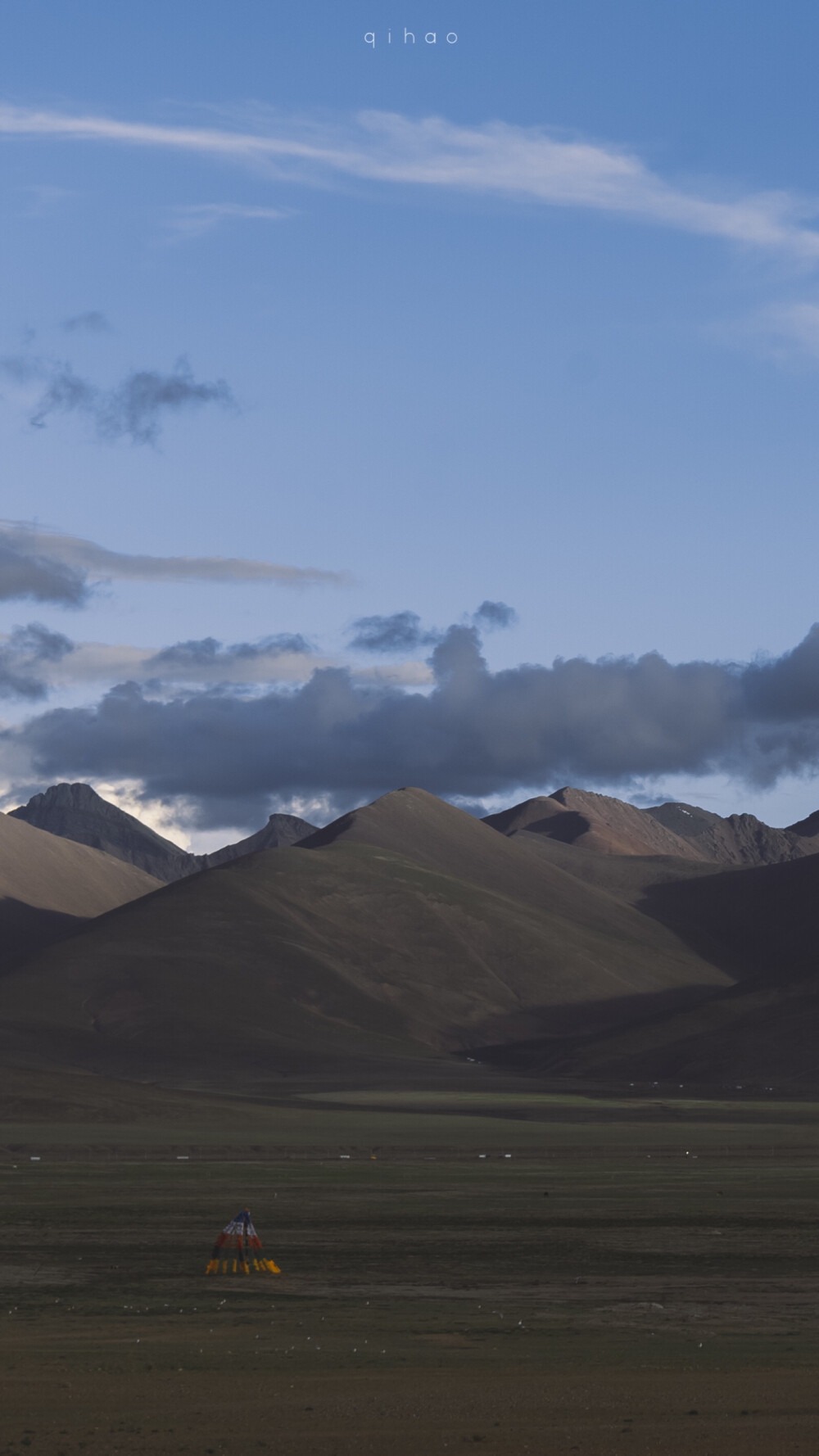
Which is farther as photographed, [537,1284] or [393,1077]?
[393,1077]

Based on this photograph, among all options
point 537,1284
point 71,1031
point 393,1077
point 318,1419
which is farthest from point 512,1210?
point 71,1031

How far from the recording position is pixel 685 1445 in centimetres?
2205

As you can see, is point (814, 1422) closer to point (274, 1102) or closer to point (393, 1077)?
point (274, 1102)

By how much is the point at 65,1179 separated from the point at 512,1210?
20277 mm

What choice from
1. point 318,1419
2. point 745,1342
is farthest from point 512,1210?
point 318,1419

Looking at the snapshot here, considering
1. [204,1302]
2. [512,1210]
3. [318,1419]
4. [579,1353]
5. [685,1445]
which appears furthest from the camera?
[512,1210]

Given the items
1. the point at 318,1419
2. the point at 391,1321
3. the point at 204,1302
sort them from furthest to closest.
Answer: the point at 204,1302
the point at 391,1321
the point at 318,1419

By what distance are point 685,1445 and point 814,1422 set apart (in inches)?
88.8

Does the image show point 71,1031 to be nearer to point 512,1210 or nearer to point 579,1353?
point 512,1210

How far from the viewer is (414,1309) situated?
34031 millimetres

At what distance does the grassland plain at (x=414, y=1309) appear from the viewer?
920 inches

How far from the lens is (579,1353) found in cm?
2870

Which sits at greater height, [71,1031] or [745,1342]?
[71,1031]

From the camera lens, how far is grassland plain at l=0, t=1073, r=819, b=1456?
2338 cm
